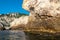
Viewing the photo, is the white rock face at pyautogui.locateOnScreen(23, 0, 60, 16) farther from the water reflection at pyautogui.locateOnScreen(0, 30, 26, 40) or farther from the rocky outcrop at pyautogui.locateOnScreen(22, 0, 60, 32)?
Answer: the water reflection at pyautogui.locateOnScreen(0, 30, 26, 40)

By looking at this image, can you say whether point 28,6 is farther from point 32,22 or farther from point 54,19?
point 54,19

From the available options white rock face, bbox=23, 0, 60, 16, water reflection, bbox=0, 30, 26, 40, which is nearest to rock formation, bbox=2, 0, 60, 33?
white rock face, bbox=23, 0, 60, 16

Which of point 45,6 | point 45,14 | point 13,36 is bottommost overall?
point 13,36

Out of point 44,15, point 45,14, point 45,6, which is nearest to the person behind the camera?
point 45,6

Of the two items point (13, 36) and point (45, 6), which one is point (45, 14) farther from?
point (13, 36)

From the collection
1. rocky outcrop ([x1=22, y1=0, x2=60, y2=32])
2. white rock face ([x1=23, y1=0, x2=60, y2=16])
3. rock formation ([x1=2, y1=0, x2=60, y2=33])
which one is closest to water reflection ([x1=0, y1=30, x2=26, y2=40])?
rock formation ([x1=2, y1=0, x2=60, y2=33])

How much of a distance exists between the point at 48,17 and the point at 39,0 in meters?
5.39

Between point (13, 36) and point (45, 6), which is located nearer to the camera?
point (13, 36)

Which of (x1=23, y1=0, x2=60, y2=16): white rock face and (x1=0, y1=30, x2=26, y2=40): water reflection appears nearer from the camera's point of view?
(x1=0, y1=30, x2=26, y2=40): water reflection

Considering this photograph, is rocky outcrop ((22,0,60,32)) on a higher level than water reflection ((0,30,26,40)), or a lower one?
higher

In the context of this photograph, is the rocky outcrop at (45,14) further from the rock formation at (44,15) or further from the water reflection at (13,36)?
the water reflection at (13,36)

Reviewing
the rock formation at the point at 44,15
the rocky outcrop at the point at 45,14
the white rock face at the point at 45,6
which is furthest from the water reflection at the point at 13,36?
the white rock face at the point at 45,6

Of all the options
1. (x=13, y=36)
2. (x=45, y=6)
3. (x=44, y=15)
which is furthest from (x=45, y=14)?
(x=13, y=36)

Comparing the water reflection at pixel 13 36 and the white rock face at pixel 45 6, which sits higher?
the white rock face at pixel 45 6
